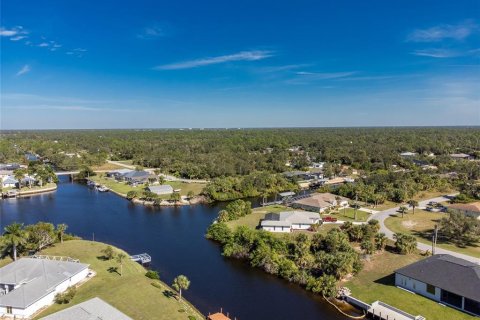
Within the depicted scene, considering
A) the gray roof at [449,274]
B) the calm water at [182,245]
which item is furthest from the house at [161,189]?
the gray roof at [449,274]

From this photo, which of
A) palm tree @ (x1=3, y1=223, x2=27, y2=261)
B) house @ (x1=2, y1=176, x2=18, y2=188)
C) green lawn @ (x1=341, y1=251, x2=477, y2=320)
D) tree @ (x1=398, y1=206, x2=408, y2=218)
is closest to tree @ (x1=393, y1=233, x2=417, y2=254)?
green lawn @ (x1=341, y1=251, x2=477, y2=320)

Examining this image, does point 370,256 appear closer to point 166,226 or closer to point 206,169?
point 166,226

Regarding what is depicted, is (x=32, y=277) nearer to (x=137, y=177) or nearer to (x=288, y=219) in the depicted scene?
(x=288, y=219)

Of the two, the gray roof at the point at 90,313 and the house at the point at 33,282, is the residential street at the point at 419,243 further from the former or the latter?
the house at the point at 33,282

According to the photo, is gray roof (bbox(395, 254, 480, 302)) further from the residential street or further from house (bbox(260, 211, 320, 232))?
house (bbox(260, 211, 320, 232))

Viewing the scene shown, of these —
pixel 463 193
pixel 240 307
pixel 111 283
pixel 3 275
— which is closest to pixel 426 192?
pixel 463 193
